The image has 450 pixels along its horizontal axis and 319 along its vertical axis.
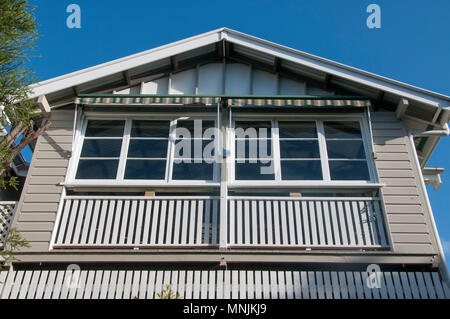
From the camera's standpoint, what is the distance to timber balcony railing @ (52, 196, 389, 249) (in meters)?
7.22

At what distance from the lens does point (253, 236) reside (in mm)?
7262

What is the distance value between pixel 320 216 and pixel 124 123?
4.20 m

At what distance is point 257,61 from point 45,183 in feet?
16.1

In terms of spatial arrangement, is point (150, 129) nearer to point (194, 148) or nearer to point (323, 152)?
point (194, 148)

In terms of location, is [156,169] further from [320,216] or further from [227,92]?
[320,216]

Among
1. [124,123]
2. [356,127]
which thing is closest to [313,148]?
[356,127]

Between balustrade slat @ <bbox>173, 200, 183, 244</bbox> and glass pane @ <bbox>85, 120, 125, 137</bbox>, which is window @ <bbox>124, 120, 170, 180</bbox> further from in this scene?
balustrade slat @ <bbox>173, 200, 183, 244</bbox>

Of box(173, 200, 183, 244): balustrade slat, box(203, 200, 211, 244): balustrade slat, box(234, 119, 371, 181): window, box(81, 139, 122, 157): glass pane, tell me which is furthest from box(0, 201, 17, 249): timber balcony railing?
box(234, 119, 371, 181): window

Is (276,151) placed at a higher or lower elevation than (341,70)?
lower

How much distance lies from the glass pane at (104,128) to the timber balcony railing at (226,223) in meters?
1.56

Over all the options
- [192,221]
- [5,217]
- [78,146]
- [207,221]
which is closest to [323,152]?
[207,221]

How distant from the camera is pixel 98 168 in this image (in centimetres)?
855

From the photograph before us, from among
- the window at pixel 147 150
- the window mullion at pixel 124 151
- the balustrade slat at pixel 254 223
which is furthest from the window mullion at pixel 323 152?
the window mullion at pixel 124 151

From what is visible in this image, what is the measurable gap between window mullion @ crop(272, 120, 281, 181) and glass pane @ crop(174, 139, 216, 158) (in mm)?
1134
